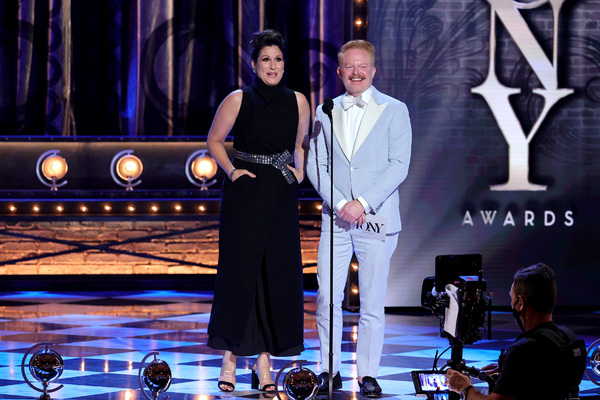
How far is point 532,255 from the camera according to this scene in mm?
6266

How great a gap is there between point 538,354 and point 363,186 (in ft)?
5.35

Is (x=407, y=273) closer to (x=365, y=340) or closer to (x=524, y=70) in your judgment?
(x=524, y=70)

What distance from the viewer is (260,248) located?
13.3 feet

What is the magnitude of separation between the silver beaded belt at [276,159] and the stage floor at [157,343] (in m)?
0.94

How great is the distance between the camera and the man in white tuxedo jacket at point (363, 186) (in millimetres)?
4008

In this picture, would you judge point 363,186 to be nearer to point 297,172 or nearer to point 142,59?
point 297,172

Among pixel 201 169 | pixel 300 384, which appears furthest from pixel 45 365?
pixel 201 169

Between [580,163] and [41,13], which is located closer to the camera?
[580,163]

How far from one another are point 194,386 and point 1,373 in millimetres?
932

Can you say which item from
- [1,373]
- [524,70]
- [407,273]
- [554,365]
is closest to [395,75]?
[524,70]

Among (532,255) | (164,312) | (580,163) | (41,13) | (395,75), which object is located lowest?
(164,312)

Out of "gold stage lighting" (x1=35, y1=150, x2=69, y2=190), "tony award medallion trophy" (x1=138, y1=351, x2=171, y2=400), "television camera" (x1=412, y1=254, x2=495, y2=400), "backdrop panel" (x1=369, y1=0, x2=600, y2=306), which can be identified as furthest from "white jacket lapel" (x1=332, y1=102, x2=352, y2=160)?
"gold stage lighting" (x1=35, y1=150, x2=69, y2=190)

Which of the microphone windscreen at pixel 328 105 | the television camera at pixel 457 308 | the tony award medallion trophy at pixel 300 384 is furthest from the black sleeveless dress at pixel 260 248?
the television camera at pixel 457 308

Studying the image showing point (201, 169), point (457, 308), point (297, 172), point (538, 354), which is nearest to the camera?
point (538, 354)
